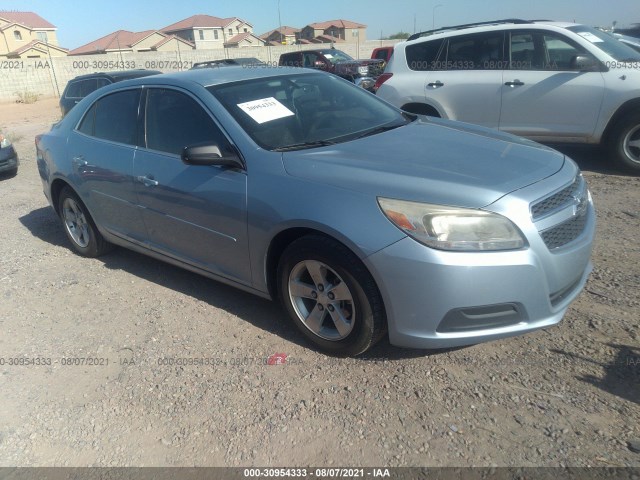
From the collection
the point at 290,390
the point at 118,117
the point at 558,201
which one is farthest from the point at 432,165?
the point at 118,117

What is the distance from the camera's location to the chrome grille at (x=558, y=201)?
2694 millimetres

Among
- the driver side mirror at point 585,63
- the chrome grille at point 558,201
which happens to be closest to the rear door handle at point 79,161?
the chrome grille at point 558,201

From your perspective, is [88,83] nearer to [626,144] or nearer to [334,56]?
[334,56]

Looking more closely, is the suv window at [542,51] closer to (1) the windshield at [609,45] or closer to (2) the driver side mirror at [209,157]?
(1) the windshield at [609,45]

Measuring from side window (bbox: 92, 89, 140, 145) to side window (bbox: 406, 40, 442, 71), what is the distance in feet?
14.7

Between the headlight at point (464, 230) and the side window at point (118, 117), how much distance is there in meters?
2.58

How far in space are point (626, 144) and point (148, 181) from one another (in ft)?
17.9

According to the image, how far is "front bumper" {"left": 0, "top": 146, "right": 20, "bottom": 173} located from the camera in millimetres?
8547

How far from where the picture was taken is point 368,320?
2867 mm

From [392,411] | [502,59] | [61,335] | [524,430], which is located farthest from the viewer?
[502,59]

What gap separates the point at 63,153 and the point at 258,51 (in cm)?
3255

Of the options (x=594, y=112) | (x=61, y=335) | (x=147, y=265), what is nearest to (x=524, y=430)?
(x=61, y=335)

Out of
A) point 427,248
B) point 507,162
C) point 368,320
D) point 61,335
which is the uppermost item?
point 507,162

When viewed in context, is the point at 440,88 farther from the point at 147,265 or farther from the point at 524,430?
the point at 524,430
